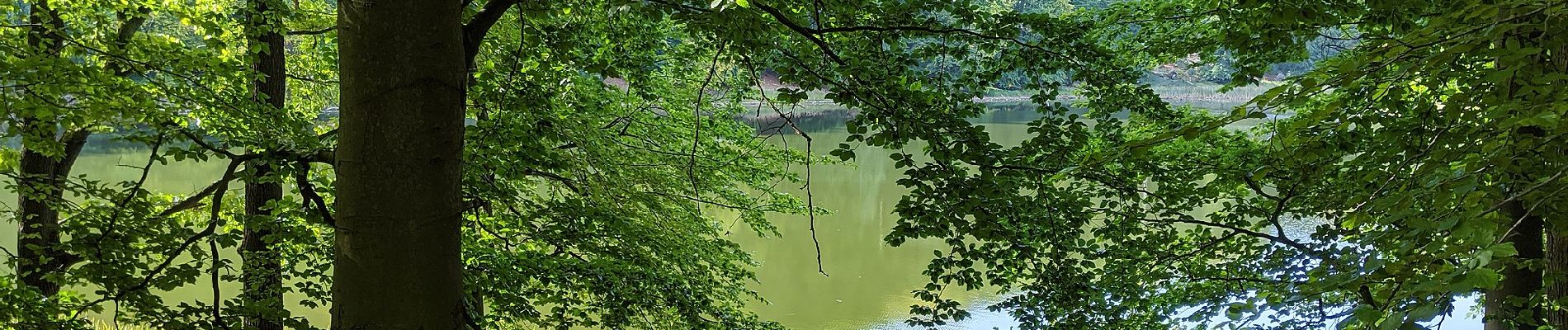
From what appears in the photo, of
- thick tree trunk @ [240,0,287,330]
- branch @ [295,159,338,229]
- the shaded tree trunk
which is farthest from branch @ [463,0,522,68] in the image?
the shaded tree trunk

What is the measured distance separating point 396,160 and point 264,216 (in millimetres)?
1733

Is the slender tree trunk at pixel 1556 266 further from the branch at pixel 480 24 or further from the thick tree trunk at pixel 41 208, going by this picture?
the thick tree trunk at pixel 41 208

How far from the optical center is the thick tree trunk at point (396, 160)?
181cm

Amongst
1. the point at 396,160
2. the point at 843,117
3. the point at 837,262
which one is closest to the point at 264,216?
the point at 396,160

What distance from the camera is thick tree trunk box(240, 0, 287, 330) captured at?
3197 mm

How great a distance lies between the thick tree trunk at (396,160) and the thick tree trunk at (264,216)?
1.33m

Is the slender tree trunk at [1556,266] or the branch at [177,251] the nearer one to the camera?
the branch at [177,251]

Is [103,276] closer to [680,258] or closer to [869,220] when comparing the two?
[680,258]

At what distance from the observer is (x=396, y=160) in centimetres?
183

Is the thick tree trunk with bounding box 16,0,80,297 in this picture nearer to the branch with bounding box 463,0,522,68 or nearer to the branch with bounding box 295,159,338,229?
the branch with bounding box 295,159,338,229

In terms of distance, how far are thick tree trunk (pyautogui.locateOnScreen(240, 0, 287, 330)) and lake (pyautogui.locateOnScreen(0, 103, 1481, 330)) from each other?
365 cm

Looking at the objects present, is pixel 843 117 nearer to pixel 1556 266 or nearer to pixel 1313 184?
pixel 1313 184

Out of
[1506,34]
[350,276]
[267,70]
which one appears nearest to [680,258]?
[267,70]

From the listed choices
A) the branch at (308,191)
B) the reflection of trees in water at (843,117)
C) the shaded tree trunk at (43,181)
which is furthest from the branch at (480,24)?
the reflection of trees in water at (843,117)
